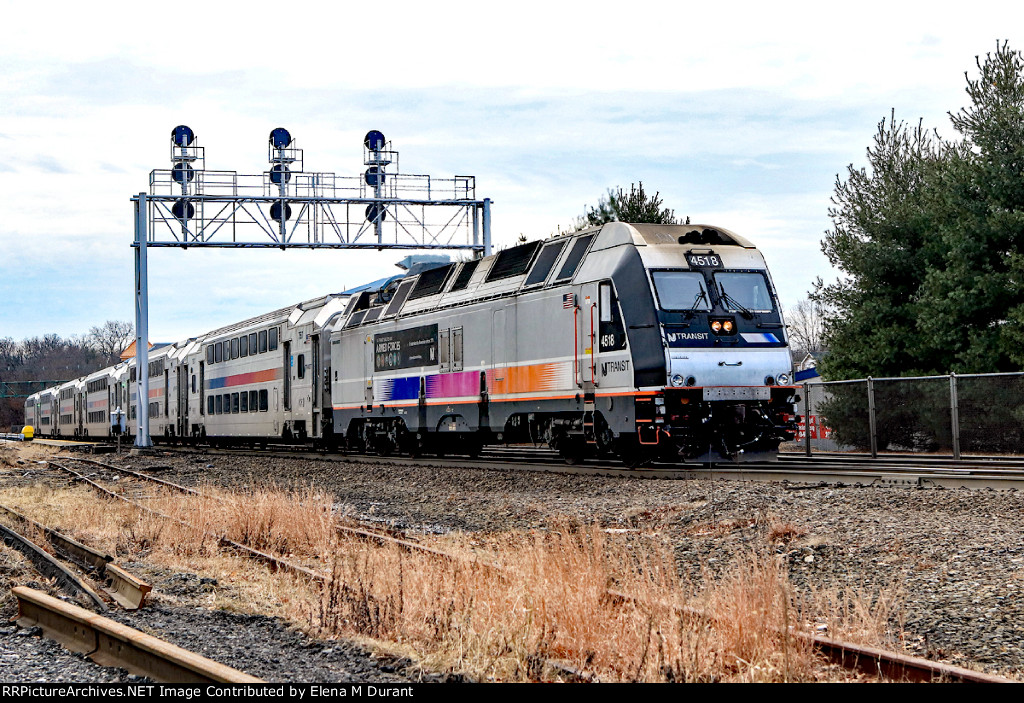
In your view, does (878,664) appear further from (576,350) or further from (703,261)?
(576,350)

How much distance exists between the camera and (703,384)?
51.9 feet

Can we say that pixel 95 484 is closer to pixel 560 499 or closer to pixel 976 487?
pixel 560 499

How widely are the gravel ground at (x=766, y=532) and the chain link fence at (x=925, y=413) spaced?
6.74 meters

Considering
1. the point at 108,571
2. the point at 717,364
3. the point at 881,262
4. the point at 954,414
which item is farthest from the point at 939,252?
the point at 108,571

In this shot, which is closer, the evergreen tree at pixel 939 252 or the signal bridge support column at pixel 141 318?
the evergreen tree at pixel 939 252

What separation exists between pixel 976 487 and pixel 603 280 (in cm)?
619

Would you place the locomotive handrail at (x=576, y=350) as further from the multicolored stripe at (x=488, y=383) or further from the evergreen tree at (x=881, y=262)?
the evergreen tree at (x=881, y=262)

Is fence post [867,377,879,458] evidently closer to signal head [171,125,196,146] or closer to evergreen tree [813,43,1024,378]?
evergreen tree [813,43,1024,378]

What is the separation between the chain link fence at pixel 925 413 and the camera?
18.7 meters

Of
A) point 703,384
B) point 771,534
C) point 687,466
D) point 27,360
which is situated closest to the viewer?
point 771,534

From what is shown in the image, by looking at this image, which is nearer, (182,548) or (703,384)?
(182,548)

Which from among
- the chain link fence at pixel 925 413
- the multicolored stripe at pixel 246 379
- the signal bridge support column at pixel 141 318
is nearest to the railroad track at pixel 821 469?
the chain link fence at pixel 925 413

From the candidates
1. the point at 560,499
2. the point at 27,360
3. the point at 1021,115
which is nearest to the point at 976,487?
the point at 560,499

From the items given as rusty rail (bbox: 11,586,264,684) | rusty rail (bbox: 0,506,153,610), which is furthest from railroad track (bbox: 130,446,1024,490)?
rusty rail (bbox: 11,586,264,684)
